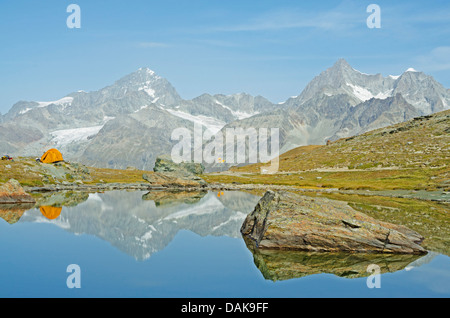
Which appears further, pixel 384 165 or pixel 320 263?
pixel 384 165

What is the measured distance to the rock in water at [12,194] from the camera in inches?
2601

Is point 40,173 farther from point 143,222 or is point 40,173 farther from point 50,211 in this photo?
point 143,222

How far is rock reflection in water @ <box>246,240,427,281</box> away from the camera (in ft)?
83.1

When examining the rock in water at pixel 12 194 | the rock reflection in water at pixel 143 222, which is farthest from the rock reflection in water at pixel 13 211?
the rock in water at pixel 12 194

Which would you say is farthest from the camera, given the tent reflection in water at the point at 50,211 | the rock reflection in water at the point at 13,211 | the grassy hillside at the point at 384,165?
the grassy hillside at the point at 384,165

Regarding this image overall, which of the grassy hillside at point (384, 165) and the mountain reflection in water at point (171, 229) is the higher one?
the grassy hillside at point (384, 165)

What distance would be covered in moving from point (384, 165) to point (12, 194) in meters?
114

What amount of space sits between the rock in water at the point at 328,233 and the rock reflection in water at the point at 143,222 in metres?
8.71

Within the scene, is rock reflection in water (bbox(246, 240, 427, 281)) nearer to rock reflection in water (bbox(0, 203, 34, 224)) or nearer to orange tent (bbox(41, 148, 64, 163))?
rock reflection in water (bbox(0, 203, 34, 224))

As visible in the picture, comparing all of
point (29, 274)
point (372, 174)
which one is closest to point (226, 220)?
point (29, 274)

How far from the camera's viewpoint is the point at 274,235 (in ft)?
107

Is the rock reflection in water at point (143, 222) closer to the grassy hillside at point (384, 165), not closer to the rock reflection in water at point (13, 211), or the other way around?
the rock reflection in water at point (13, 211)

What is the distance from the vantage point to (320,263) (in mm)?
27594

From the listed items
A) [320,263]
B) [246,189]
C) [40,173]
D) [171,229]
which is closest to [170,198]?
[246,189]
